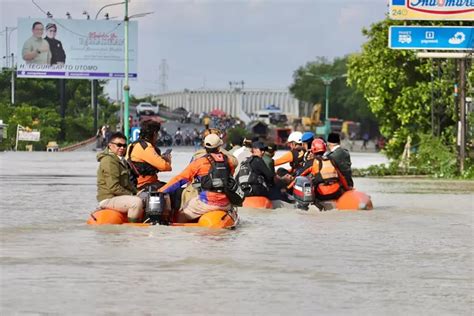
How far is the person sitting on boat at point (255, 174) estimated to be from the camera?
24266 millimetres

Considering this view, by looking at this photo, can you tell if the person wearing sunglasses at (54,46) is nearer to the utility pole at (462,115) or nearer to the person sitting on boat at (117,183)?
the utility pole at (462,115)

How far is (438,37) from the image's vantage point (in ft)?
153

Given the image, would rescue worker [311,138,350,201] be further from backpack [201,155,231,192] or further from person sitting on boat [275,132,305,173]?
backpack [201,155,231,192]

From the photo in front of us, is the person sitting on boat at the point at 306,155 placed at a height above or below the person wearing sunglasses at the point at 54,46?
below

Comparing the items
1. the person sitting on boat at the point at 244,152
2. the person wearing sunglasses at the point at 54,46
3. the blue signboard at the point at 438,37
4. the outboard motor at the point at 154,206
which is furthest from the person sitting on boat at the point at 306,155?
the person wearing sunglasses at the point at 54,46

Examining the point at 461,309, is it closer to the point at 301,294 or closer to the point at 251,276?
the point at 301,294

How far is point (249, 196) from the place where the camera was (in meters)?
24.8

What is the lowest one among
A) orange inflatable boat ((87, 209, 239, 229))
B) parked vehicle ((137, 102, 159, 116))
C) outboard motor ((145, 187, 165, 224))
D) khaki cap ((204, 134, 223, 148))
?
parked vehicle ((137, 102, 159, 116))

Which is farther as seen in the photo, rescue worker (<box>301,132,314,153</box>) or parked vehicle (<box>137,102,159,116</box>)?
parked vehicle (<box>137,102,159,116</box>)

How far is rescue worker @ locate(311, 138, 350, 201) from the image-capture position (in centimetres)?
2406

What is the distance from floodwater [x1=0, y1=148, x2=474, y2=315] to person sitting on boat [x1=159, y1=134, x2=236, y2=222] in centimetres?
46

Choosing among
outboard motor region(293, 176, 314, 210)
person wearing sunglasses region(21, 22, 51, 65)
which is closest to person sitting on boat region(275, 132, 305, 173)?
outboard motor region(293, 176, 314, 210)

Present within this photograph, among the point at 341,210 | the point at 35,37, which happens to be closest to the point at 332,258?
the point at 341,210

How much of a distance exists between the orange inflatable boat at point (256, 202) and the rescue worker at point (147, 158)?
14.9ft
